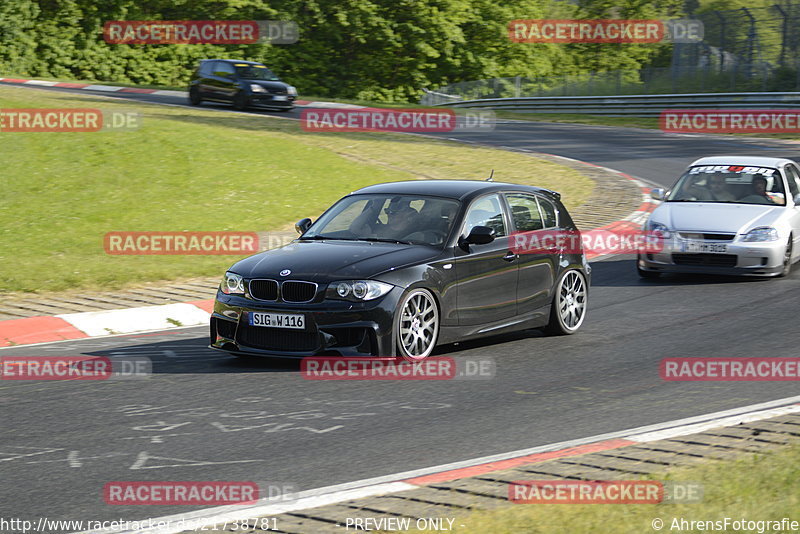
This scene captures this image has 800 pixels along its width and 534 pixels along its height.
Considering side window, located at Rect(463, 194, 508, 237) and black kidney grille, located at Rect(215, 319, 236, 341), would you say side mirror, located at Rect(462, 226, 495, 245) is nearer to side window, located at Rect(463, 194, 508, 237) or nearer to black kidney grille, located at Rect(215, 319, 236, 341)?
side window, located at Rect(463, 194, 508, 237)

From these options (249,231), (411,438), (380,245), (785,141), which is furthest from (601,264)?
(785,141)

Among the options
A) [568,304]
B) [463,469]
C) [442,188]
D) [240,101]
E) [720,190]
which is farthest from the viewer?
[240,101]

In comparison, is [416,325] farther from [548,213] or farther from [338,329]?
Result: [548,213]

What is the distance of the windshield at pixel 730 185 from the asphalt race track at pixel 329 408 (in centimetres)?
311

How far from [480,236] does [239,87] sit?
26.1 meters

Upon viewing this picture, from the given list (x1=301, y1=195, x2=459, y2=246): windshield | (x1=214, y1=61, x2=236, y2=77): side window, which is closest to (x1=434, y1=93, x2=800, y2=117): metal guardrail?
(x1=214, y1=61, x2=236, y2=77): side window

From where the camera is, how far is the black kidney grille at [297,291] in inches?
349

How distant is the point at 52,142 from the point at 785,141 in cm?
2172

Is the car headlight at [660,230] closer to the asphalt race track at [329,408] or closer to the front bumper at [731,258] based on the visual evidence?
the front bumper at [731,258]

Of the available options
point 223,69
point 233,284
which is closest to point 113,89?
point 223,69

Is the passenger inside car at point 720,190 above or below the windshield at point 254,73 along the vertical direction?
below

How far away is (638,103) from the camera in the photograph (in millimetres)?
41812

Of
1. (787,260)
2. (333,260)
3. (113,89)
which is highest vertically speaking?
(113,89)

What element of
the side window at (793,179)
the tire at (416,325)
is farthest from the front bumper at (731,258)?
the tire at (416,325)
